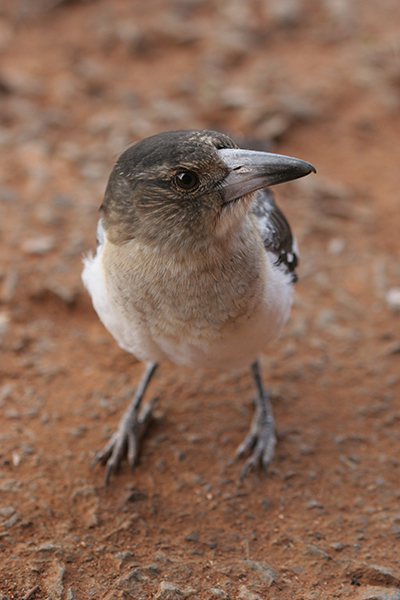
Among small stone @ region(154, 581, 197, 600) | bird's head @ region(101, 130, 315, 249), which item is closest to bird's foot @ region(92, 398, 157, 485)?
small stone @ region(154, 581, 197, 600)

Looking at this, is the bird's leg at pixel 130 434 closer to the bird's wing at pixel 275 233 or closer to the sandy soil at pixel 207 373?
the sandy soil at pixel 207 373

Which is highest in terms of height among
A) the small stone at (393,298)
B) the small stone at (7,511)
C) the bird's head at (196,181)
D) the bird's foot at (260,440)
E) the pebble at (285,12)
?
the pebble at (285,12)

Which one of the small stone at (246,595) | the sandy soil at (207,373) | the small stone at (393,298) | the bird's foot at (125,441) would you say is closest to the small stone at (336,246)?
the sandy soil at (207,373)

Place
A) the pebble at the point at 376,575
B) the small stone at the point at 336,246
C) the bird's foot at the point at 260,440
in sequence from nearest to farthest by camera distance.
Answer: the pebble at the point at 376,575
the bird's foot at the point at 260,440
the small stone at the point at 336,246

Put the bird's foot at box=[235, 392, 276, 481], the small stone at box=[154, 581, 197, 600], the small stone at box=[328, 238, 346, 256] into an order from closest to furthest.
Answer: the small stone at box=[154, 581, 197, 600], the bird's foot at box=[235, 392, 276, 481], the small stone at box=[328, 238, 346, 256]

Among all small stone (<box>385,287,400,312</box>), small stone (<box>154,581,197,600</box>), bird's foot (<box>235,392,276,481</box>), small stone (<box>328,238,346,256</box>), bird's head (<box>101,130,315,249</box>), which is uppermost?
small stone (<box>328,238,346,256</box>)

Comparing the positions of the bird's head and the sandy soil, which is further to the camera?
the sandy soil

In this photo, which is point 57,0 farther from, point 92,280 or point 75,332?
point 92,280

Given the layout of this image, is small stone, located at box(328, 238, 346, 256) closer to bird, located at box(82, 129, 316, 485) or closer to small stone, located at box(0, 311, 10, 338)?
bird, located at box(82, 129, 316, 485)
